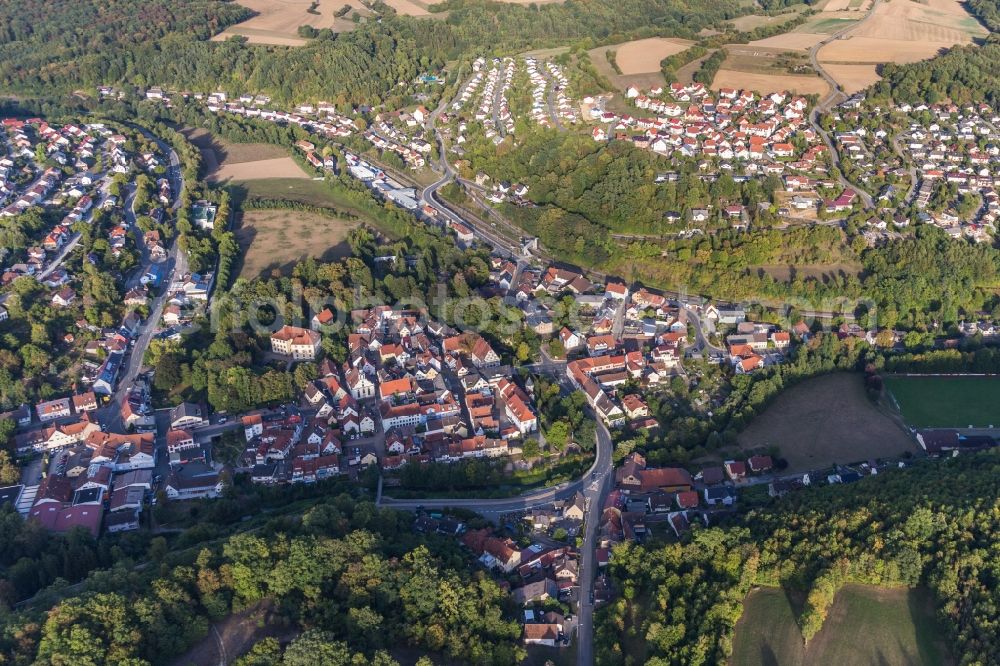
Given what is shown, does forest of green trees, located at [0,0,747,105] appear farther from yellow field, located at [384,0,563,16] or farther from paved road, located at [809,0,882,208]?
paved road, located at [809,0,882,208]

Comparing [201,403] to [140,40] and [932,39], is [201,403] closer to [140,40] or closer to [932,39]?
[140,40]

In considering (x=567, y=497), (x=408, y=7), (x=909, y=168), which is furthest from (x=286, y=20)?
(x=567, y=497)

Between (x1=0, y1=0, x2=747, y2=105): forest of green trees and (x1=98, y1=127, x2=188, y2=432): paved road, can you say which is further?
(x1=0, y1=0, x2=747, y2=105): forest of green trees

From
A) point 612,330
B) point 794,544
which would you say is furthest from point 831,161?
point 794,544

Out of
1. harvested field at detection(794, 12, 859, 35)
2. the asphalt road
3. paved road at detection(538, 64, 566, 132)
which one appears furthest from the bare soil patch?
harvested field at detection(794, 12, 859, 35)

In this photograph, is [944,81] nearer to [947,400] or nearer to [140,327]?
[947,400]

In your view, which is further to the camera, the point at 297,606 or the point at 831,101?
the point at 831,101
